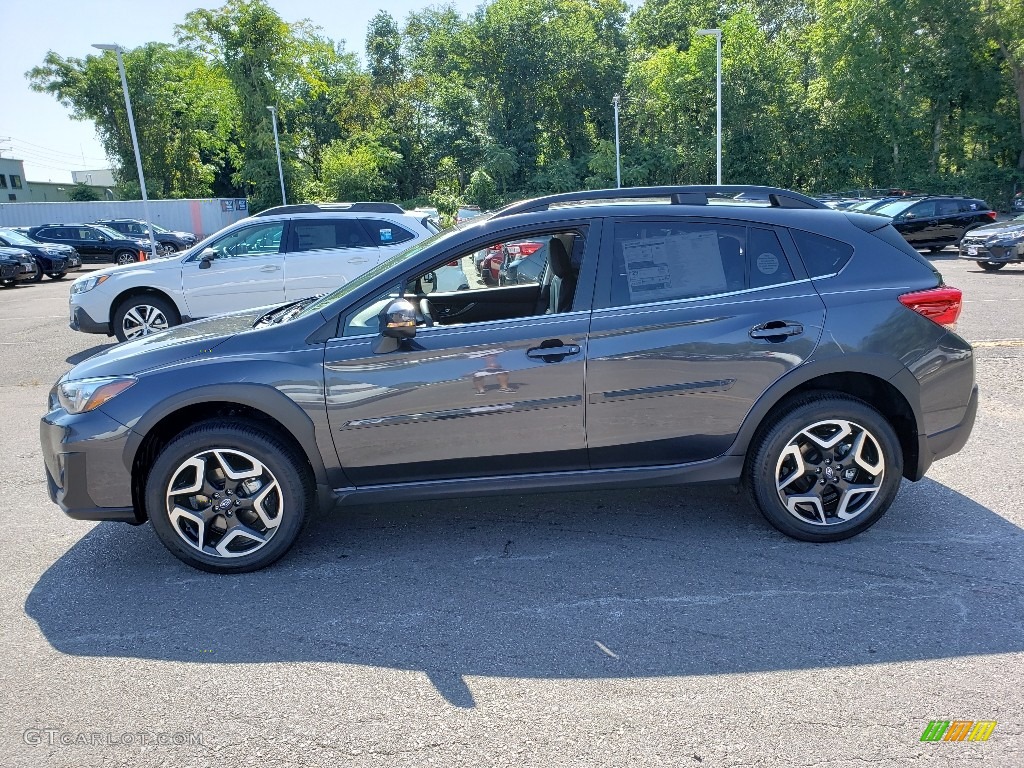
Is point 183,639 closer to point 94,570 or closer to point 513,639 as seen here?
point 94,570

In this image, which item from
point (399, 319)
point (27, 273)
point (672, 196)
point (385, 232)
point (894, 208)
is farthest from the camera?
point (27, 273)

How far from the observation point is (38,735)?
2781mm

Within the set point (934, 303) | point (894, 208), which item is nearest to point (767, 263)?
point (934, 303)

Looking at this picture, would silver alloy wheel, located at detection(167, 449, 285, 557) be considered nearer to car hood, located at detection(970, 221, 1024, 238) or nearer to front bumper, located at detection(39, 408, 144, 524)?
front bumper, located at detection(39, 408, 144, 524)

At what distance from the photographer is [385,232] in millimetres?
10352

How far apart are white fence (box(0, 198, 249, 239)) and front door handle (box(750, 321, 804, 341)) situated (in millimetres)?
42555

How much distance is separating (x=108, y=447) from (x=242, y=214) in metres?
47.4

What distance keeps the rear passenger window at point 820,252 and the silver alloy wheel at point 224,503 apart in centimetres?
292

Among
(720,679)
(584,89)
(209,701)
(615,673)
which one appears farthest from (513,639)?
(584,89)

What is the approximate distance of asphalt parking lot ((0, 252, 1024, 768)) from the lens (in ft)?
8.79

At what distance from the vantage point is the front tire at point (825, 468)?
3977 millimetres

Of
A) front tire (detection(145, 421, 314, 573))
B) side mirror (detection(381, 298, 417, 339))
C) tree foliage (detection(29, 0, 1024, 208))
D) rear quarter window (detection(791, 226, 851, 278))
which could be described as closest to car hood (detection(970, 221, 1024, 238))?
rear quarter window (detection(791, 226, 851, 278))

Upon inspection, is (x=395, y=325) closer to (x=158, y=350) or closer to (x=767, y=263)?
(x=158, y=350)

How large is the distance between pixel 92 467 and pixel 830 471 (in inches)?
144
